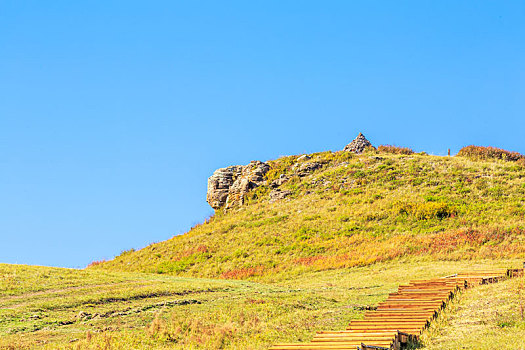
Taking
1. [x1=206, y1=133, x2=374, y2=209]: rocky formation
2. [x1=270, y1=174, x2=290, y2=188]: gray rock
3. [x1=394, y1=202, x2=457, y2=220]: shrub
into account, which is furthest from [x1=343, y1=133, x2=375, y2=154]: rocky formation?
[x1=394, y1=202, x2=457, y2=220]: shrub

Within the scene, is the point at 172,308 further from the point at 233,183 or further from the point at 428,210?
the point at 233,183

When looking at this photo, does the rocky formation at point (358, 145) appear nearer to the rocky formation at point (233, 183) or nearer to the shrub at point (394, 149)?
the shrub at point (394, 149)

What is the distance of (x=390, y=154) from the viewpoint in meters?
64.6

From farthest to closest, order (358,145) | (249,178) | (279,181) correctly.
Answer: (358,145) < (249,178) < (279,181)

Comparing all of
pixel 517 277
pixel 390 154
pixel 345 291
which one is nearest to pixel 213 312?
pixel 345 291

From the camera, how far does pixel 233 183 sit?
6619cm

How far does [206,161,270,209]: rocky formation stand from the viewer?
63.0m

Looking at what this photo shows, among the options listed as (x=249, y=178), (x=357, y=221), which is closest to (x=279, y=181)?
(x=249, y=178)

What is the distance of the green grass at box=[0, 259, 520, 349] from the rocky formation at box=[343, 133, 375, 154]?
36231 mm

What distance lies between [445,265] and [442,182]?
21771 millimetres

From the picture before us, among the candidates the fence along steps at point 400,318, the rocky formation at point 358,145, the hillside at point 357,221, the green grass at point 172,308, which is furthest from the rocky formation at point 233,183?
the fence along steps at point 400,318

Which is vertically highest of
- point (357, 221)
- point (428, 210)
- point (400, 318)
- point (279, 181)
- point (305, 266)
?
point (279, 181)

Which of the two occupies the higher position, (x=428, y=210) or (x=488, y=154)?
(x=488, y=154)

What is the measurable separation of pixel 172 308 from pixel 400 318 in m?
9.46
